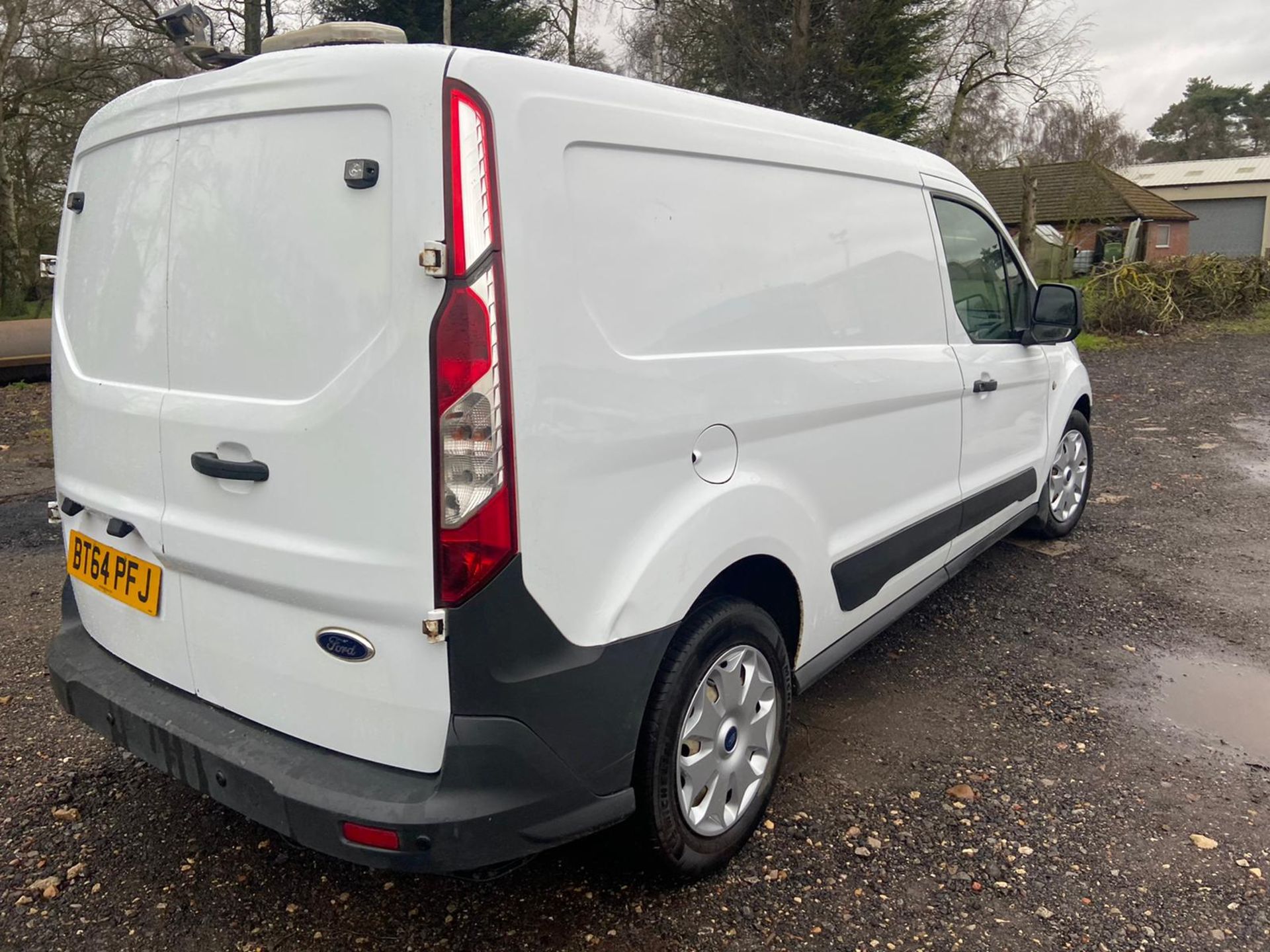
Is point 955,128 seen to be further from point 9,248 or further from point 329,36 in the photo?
point 329,36

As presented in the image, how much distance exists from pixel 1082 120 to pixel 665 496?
27.6 meters

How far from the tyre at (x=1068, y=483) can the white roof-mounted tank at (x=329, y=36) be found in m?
4.01

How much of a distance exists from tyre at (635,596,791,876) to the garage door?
52.9 meters

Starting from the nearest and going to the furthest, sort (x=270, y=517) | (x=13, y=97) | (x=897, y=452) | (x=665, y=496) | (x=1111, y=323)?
1. (x=270, y=517)
2. (x=665, y=496)
3. (x=897, y=452)
4. (x=1111, y=323)
5. (x=13, y=97)

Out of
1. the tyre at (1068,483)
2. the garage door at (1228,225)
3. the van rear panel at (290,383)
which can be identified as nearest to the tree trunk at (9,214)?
the van rear panel at (290,383)

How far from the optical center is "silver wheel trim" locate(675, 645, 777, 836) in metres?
2.36

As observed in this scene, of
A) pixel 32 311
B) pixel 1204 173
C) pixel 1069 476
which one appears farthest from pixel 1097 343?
pixel 1204 173

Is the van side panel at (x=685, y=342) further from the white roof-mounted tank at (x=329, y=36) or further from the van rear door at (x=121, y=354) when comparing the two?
the van rear door at (x=121, y=354)

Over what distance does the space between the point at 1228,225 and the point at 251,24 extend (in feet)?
158

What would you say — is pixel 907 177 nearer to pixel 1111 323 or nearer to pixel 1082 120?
pixel 1111 323

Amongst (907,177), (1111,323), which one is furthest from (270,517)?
(1111,323)

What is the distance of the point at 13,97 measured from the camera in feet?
57.7

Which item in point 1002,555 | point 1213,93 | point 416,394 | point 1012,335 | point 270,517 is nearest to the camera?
point 416,394

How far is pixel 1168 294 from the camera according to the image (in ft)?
50.0
